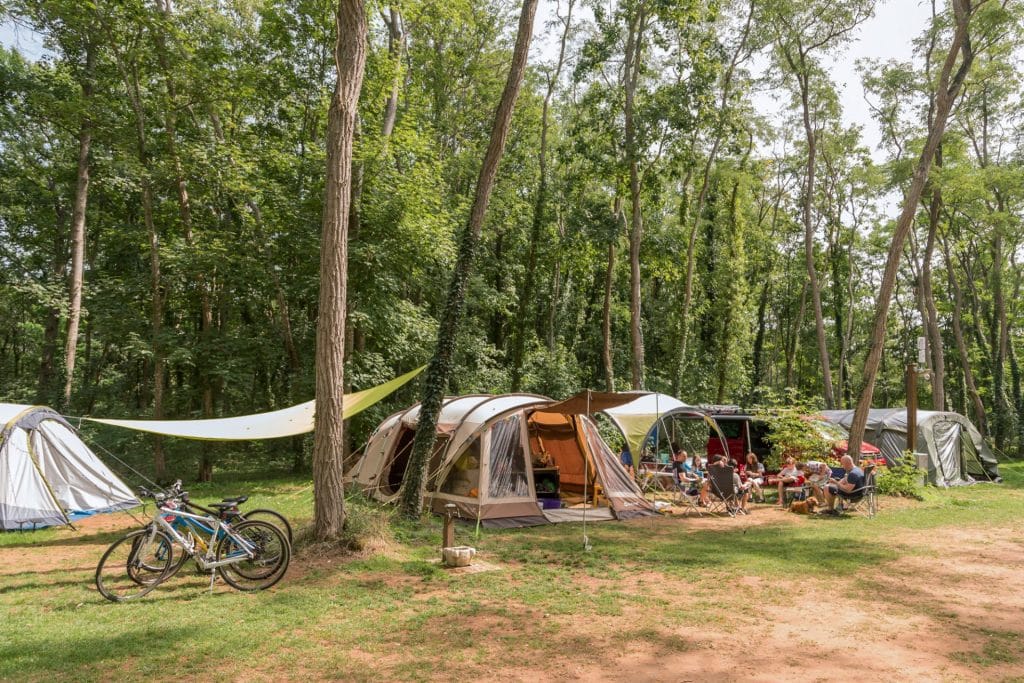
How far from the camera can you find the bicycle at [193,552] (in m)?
5.28

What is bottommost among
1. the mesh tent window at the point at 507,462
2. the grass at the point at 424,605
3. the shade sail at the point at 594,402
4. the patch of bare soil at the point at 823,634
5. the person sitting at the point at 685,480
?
the patch of bare soil at the point at 823,634

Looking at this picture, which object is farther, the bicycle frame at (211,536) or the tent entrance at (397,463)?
the tent entrance at (397,463)

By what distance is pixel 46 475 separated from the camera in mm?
8336

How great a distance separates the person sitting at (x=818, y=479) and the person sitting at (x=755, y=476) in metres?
0.79

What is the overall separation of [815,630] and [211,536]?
187 inches

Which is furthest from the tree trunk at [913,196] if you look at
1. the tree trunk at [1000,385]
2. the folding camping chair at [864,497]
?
the tree trunk at [1000,385]

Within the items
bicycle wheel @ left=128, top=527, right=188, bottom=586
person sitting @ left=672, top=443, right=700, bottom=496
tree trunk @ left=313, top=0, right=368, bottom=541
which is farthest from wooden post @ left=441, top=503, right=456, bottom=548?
person sitting @ left=672, top=443, right=700, bottom=496

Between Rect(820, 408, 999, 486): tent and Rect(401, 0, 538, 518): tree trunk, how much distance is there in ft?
30.3

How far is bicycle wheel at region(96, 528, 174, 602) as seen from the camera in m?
5.14

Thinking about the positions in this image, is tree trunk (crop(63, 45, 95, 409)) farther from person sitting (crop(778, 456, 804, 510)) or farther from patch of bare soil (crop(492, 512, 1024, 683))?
person sitting (crop(778, 456, 804, 510))

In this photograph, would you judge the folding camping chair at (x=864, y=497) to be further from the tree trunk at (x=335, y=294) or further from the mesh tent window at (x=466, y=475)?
the tree trunk at (x=335, y=294)

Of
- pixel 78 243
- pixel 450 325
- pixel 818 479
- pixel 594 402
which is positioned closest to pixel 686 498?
pixel 818 479

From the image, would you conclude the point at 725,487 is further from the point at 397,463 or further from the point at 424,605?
the point at 424,605

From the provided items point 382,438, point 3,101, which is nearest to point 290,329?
point 382,438
